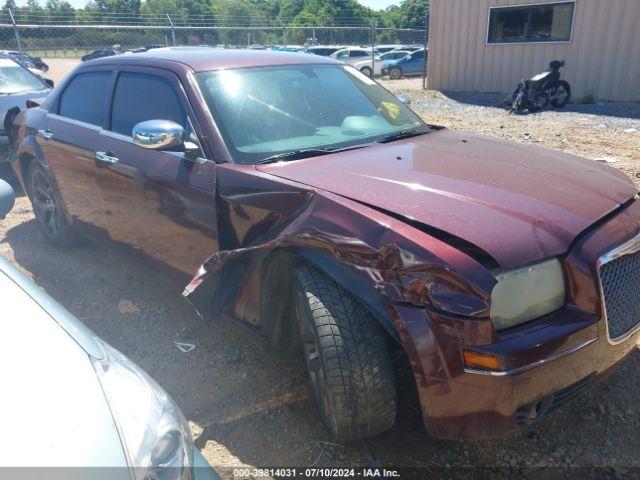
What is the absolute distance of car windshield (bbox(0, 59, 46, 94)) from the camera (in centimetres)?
807

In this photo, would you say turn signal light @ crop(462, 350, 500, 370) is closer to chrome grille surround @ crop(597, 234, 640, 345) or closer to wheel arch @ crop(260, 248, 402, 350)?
wheel arch @ crop(260, 248, 402, 350)

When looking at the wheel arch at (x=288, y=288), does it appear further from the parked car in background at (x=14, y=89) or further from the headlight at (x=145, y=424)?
the parked car in background at (x=14, y=89)

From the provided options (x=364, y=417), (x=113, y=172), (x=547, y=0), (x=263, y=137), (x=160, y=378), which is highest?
(x=547, y=0)

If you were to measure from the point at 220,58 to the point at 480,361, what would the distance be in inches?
98.9

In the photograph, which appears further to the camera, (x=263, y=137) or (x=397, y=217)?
(x=263, y=137)

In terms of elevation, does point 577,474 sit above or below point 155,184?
below

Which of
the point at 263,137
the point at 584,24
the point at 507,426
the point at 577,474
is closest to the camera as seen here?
the point at 507,426

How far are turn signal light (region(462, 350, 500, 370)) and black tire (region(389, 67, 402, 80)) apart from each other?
24063 millimetres

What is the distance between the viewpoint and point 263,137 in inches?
118

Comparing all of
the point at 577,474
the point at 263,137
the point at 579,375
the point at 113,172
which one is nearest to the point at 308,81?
the point at 263,137

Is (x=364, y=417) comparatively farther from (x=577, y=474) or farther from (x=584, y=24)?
(x=584, y=24)

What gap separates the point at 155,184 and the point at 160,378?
115 cm

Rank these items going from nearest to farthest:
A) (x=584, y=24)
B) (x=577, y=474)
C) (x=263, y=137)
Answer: (x=577, y=474) → (x=263, y=137) → (x=584, y=24)

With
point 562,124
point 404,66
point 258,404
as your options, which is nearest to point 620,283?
point 258,404
